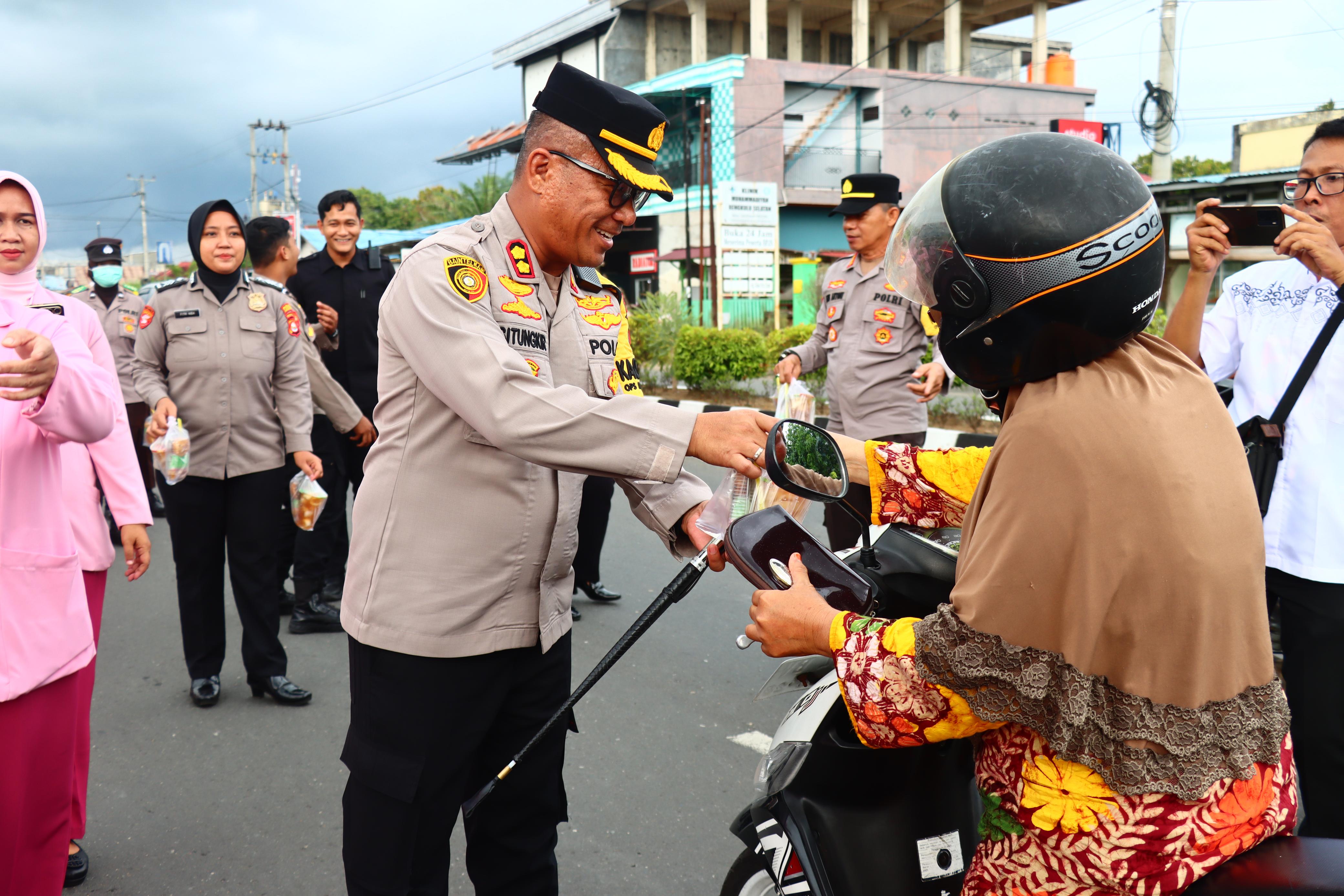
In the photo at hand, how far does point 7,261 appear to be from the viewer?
8.04ft

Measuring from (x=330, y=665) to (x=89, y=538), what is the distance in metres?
2.09

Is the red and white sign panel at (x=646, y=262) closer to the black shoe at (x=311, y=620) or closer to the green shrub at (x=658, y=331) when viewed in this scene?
the green shrub at (x=658, y=331)

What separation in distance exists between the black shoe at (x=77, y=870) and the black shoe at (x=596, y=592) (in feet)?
9.28

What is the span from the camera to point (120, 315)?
7.79 m

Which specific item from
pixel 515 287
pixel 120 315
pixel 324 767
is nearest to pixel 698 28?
pixel 120 315

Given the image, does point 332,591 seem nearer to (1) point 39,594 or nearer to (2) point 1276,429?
(1) point 39,594

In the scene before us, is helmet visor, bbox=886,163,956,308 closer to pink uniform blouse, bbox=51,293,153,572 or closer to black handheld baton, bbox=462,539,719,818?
black handheld baton, bbox=462,539,719,818

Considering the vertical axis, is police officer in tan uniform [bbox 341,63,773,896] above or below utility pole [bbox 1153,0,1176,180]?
below

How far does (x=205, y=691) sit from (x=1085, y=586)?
395 cm

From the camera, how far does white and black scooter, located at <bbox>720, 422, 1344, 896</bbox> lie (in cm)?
162

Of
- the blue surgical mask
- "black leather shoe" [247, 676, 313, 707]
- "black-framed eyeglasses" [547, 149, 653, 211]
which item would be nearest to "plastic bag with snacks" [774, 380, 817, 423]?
"black-framed eyeglasses" [547, 149, 653, 211]

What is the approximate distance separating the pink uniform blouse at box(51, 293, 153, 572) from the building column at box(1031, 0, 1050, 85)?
37964 mm

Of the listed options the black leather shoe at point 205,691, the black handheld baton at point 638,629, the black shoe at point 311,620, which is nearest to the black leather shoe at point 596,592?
the black shoe at point 311,620

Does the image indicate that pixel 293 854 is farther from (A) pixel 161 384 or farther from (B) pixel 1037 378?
(B) pixel 1037 378
